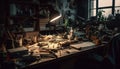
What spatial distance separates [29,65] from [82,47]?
121 cm

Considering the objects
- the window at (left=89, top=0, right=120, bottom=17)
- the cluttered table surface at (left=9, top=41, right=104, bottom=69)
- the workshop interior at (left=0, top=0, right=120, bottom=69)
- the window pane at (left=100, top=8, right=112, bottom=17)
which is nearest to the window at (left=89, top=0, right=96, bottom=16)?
the window at (left=89, top=0, right=120, bottom=17)

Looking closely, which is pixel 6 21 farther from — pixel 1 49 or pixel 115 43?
pixel 115 43

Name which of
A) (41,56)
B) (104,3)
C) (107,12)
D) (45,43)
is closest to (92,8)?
(104,3)

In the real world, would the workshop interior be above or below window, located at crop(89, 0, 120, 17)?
below

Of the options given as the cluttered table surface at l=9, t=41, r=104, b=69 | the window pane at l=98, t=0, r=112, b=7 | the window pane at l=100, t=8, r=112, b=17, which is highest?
the window pane at l=98, t=0, r=112, b=7

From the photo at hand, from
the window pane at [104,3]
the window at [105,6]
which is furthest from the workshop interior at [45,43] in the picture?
the window pane at [104,3]

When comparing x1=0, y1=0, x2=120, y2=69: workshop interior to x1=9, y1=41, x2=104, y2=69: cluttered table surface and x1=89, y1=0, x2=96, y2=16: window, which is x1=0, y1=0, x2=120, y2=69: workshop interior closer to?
x1=9, y1=41, x2=104, y2=69: cluttered table surface

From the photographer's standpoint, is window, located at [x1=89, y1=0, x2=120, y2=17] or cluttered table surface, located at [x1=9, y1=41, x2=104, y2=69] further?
window, located at [x1=89, y1=0, x2=120, y2=17]

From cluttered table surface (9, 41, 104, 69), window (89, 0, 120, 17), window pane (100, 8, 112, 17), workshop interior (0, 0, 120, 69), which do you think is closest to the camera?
cluttered table surface (9, 41, 104, 69)

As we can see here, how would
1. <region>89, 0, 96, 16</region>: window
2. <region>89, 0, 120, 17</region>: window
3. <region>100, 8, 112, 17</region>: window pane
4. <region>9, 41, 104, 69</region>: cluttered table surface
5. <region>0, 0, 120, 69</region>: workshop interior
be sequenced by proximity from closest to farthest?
<region>9, 41, 104, 69</region>: cluttered table surface
<region>0, 0, 120, 69</region>: workshop interior
<region>89, 0, 120, 17</region>: window
<region>100, 8, 112, 17</region>: window pane
<region>89, 0, 96, 16</region>: window

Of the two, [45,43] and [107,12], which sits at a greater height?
[107,12]

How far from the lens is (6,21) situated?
120 inches

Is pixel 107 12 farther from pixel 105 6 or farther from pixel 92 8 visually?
pixel 92 8

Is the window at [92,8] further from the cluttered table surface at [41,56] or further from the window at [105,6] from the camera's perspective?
the cluttered table surface at [41,56]
